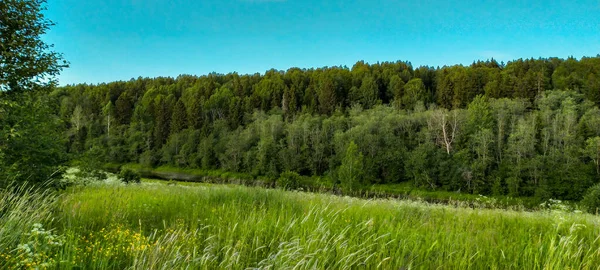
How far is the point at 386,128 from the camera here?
365 ft

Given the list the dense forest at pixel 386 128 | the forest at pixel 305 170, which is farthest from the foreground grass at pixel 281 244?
the dense forest at pixel 386 128

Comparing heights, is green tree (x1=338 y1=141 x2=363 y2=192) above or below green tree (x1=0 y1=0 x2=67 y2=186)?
below

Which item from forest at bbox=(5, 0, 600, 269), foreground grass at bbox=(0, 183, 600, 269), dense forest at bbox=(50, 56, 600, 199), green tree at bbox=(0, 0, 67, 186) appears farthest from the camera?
dense forest at bbox=(50, 56, 600, 199)

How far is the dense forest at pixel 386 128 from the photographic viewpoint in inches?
3339

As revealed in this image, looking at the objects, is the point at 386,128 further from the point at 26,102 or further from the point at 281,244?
the point at 281,244

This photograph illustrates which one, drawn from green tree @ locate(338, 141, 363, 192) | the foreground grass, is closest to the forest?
the foreground grass

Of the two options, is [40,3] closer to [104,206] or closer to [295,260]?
[104,206]

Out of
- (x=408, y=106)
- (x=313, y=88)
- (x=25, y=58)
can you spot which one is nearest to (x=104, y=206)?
(x=25, y=58)

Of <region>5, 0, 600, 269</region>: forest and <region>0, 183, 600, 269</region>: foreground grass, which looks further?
<region>5, 0, 600, 269</region>: forest

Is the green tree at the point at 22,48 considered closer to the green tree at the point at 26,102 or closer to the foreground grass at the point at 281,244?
the green tree at the point at 26,102

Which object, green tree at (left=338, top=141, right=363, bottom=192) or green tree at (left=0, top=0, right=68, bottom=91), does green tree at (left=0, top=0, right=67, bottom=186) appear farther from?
green tree at (left=338, top=141, right=363, bottom=192)

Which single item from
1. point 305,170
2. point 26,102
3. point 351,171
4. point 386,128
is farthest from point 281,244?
point 386,128

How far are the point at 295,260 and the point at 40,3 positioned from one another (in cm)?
1200

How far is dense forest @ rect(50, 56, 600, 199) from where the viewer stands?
84.8 metres
